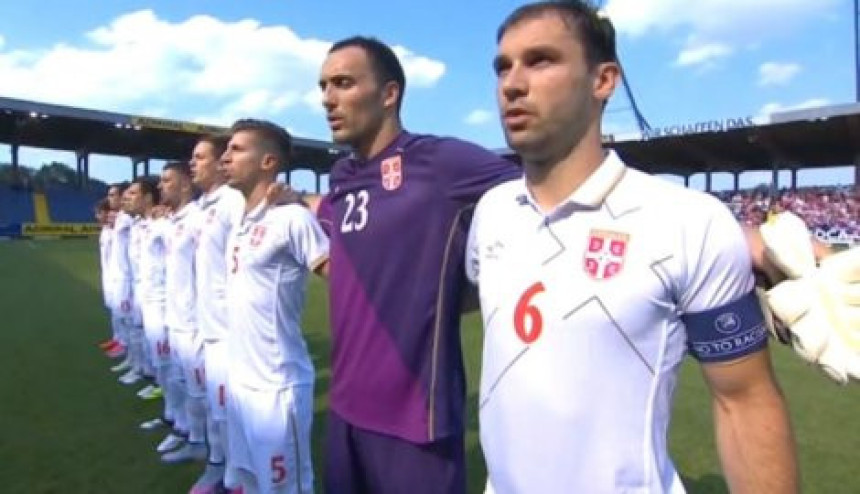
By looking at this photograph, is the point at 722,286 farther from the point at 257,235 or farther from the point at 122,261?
the point at 122,261

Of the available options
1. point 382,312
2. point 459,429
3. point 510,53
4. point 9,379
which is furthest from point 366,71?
point 9,379

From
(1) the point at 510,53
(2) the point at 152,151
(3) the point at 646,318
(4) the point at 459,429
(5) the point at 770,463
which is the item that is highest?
(2) the point at 152,151

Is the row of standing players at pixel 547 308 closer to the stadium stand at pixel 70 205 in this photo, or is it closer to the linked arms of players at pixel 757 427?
the linked arms of players at pixel 757 427

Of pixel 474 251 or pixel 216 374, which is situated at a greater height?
pixel 474 251

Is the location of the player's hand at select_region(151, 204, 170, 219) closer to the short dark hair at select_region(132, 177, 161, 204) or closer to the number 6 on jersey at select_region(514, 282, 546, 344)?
the short dark hair at select_region(132, 177, 161, 204)

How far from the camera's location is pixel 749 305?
168cm

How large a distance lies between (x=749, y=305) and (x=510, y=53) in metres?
0.85

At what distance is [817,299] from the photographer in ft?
5.16

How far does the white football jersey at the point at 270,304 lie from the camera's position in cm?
385

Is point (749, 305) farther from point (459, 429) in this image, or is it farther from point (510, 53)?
point (459, 429)

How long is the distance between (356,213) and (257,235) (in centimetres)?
121

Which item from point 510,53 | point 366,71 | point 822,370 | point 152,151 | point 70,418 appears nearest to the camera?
point 822,370

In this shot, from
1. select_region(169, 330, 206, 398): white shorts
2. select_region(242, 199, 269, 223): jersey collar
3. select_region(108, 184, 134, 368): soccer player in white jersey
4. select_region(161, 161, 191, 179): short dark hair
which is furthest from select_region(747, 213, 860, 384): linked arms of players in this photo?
select_region(108, 184, 134, 368): soccer player in white jersey

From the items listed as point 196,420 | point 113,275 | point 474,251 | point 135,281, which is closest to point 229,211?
point 196,420
